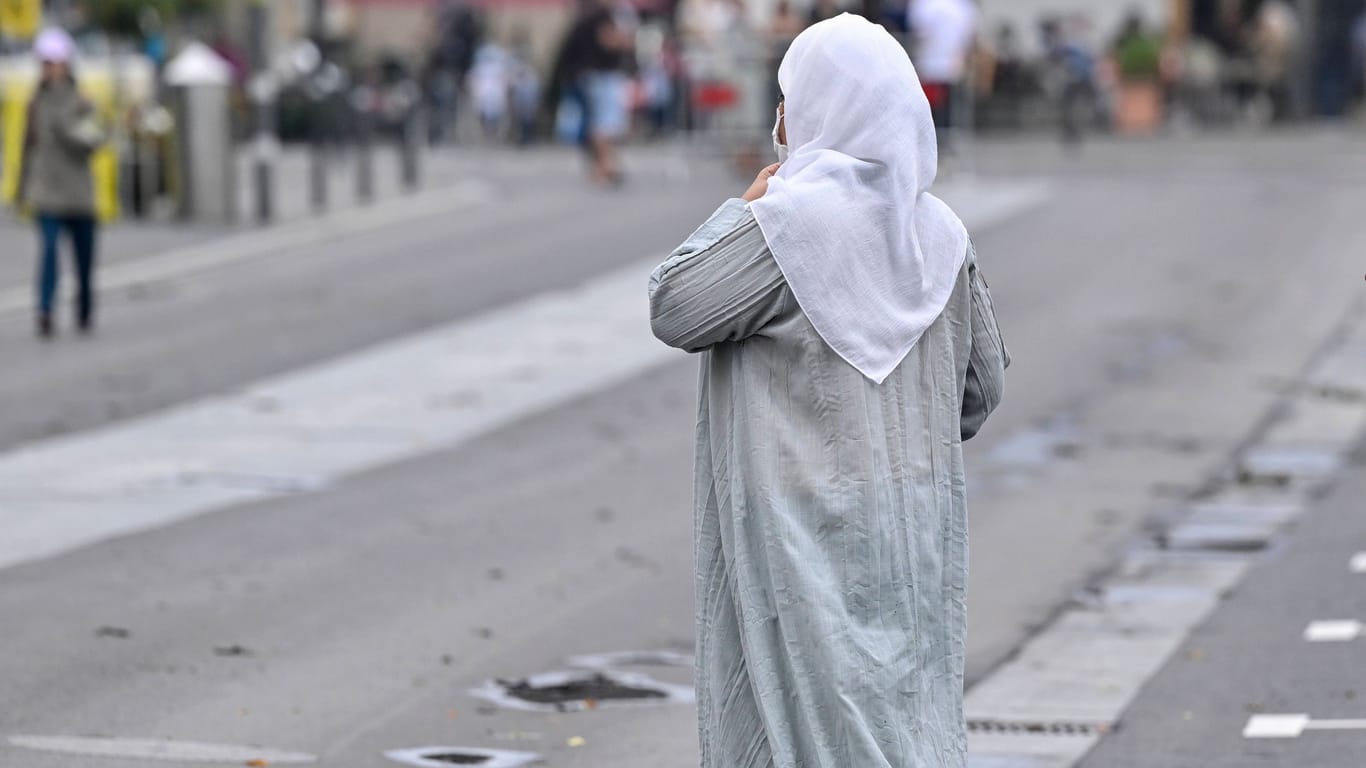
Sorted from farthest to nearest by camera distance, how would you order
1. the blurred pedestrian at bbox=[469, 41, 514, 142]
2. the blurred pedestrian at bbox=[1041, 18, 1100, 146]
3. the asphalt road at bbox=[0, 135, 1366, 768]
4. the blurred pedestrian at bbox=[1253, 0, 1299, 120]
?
1. the blurred pedestrian at bbox=[1253, 0, 1299, 120]
2. the blurred pedestrian at bbox=[469, 41, 514, 142]
3. the blurred pedestrian at bbox=[1041, 18, 1100, 146]
4. the asphalt road at bbox=[0, 135, 1366, 768]

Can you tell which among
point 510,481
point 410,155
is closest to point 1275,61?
point 410,155

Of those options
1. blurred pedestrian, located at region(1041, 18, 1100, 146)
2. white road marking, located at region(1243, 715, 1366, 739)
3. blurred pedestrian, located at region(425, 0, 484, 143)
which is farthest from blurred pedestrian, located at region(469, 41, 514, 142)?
white road marking, located at region(1243, 715, 1366, 739)

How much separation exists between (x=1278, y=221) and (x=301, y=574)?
14.0 m

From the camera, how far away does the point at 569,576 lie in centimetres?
903

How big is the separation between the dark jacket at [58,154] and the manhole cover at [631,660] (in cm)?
917

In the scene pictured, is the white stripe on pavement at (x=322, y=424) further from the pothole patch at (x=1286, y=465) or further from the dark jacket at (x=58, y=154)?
the pothole patch at (x=1286, y=465)

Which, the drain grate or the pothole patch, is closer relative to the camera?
the drain grate

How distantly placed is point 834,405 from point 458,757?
2655mm

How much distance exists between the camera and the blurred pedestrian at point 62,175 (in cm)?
1592

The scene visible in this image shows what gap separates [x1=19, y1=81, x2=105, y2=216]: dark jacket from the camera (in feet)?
52.4

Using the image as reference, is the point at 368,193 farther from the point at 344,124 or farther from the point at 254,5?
the point at 254,5

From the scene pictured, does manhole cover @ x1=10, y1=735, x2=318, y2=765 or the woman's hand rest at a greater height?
the woman's hand

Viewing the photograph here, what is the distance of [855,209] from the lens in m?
4.14

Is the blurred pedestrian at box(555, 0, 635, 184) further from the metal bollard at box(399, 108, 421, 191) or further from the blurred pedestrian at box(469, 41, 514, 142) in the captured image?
the blurred pedestrian at box(469, 41, 514, 142)
